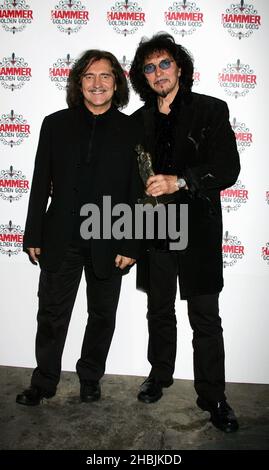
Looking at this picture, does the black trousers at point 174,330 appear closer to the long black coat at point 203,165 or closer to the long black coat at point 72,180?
the long black coat at point 203,165

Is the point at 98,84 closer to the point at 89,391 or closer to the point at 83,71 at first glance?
the point at 83,71

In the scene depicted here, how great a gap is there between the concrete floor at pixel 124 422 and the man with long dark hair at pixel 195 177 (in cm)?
14

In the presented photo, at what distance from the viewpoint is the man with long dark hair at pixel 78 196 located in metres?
2.39

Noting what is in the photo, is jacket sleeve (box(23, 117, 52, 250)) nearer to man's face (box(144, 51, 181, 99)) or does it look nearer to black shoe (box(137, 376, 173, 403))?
man's face (box(144, 51, 181, 99))

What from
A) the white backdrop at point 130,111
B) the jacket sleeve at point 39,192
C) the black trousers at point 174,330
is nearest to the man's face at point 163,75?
the white backdrop at point 130,111

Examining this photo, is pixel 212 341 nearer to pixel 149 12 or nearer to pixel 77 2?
pixel 149 12

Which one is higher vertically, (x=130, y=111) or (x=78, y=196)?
(x=130, y=111)

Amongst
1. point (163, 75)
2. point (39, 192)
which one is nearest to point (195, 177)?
point (163, 75)

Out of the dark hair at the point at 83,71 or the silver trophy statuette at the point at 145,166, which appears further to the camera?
the dark hair at the point at 83,71

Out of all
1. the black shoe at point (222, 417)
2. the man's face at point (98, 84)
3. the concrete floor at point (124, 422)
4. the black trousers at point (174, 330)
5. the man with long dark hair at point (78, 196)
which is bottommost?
the concrete floor at point (124, 422)

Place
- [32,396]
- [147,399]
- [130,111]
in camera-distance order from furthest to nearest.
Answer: [130,111]
[147,399]
[32,396]

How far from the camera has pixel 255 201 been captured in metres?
2.88

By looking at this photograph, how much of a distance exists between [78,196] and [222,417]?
160 centimetres

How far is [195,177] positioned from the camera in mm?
2178
